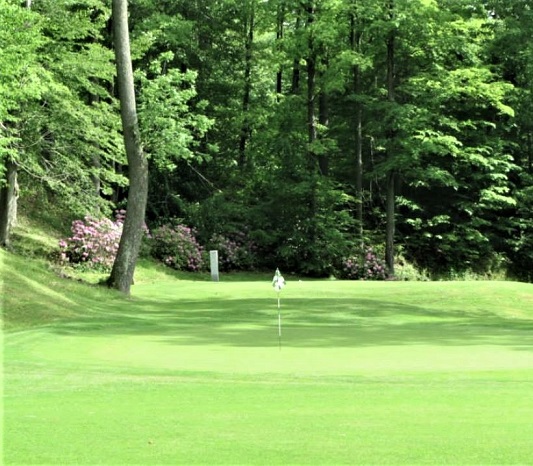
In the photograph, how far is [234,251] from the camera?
130 feet

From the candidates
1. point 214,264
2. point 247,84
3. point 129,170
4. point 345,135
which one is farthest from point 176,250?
point 345,135

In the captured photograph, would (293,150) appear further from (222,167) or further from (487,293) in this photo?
(487,293)

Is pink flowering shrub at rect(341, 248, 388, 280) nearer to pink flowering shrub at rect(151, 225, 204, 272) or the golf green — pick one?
pink flowering shrub at rect(151, 225, 204, 272)

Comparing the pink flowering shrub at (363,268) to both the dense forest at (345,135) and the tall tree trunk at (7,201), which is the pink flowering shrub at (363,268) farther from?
the tall tree trunk at (7,201)

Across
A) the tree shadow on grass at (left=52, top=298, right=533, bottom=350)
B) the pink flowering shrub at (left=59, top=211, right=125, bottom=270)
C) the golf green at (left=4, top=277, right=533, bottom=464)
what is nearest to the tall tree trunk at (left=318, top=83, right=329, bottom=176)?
the pink flowering shrub at (left=59, top=211, right=125, bottom=270)

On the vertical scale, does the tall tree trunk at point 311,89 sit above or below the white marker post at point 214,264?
above

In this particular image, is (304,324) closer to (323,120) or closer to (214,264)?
(214,264)

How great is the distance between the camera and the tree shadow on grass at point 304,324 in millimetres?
17078

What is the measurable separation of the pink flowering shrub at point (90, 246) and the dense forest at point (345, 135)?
1974 mm

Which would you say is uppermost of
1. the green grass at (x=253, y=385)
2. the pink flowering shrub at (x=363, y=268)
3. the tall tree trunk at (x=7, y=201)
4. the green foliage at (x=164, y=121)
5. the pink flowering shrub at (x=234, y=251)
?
the green foliage at (x=164, y=121)

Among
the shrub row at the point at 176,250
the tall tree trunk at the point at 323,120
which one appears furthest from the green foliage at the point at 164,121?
the tall tree trunk at the point at 323,120

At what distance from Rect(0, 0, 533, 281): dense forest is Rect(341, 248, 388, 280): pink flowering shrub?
11 cm

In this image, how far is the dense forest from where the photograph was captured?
39750mm

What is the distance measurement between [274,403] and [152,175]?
108 feet
